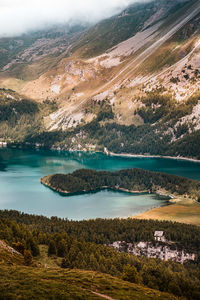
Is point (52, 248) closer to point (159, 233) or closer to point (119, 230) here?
point (119, 230)

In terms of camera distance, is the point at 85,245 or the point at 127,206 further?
the point at 127,206

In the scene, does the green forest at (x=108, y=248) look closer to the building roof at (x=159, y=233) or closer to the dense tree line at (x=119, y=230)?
the dense tree line at (x=119, y=230)

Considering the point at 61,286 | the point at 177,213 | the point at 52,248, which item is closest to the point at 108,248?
the point at 52,248

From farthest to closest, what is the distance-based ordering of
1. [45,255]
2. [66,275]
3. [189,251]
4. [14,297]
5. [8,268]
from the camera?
1. [189,251]
2. [45,255]
3. [66,275]
4. [8,268]
5. [14,297]

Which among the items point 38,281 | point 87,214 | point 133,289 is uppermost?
point 38,281

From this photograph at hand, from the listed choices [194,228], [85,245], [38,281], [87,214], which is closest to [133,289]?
[38,281]

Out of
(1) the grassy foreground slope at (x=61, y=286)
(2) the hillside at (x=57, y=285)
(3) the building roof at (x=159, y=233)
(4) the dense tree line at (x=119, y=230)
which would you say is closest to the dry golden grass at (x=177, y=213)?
(4) the dense tree line at (x=119, y=230)

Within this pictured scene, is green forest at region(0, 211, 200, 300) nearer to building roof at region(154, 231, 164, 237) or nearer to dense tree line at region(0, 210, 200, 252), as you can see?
dense tree line at region(0, 210, 200, 252)

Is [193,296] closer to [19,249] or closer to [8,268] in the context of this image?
[19,249]
